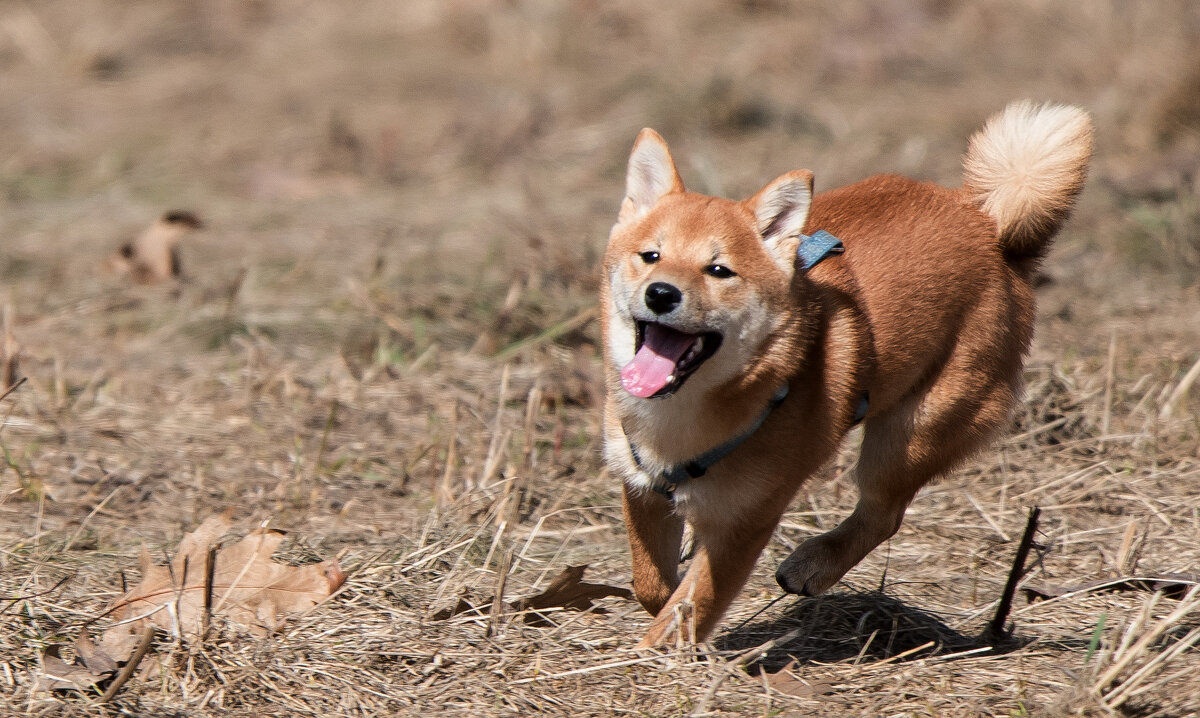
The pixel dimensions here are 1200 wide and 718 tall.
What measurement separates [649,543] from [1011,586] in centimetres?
105

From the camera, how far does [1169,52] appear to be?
891cm

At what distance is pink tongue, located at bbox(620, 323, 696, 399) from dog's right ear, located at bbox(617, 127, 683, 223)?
523mm

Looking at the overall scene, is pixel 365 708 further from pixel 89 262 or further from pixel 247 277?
pixel 89 262

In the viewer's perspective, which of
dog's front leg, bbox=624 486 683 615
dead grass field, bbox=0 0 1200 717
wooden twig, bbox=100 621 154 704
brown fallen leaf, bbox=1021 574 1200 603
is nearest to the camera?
wooden twig, bbox=100 621 154 704

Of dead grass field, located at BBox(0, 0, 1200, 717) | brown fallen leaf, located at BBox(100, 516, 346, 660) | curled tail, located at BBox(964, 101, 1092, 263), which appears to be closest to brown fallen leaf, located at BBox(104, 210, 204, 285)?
dead grass field, located at BBox(0, 0, 1200, 717)

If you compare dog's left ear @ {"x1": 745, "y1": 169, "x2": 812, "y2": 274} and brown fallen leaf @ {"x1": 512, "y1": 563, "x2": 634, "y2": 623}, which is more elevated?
dog's left ear @ {"x1": 745, "y1": 169, "x2": 812, "y2": 274}

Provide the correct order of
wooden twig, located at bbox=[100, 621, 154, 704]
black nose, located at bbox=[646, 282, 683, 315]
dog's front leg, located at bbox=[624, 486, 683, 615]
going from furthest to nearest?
dog's front leg, located at bbox=[624, 486, 683, 615] < black nose, located at bbox=[646, 282, 683, 315] < wooden twig, located at bbox=[100, 621, 154, 704]

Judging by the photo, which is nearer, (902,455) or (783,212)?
(783,212)

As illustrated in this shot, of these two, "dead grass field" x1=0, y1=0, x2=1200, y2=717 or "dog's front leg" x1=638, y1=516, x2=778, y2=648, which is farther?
"dog's front leg" x1=638, y1=516, x2=778, y2=648

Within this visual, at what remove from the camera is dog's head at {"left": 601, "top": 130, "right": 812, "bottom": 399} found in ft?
11.3

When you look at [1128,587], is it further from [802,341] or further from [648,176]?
[648,176]

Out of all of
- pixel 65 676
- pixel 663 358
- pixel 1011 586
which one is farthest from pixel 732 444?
pixel 65 676

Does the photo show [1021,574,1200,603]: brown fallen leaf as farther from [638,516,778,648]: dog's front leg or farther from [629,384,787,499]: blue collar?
[629,384,787,499]: blue collar

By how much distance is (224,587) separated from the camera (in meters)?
3.63
